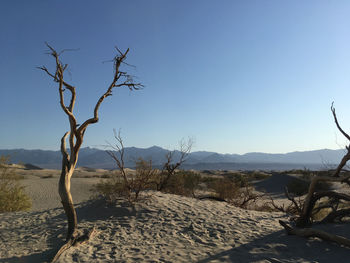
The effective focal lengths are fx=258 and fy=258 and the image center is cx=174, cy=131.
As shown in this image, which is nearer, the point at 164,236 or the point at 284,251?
the point at 284,251

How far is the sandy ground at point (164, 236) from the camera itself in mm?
5449

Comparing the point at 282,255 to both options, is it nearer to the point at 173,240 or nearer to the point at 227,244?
the point at 227,244

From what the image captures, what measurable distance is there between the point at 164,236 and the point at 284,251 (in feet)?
9.32

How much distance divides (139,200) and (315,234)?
5481 millimetres

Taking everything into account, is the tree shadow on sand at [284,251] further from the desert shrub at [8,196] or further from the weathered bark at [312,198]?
the desert shrub at [8,196]

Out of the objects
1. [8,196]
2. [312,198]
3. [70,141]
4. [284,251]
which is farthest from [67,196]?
[8,196]

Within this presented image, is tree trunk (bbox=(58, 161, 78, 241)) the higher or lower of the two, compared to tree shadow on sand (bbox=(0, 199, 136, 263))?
higher

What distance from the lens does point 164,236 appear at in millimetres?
6617

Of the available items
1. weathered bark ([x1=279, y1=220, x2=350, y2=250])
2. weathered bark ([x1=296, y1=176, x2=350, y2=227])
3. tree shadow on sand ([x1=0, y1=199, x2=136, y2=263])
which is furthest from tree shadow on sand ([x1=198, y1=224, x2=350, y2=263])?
tree shadow on sand ([x1=0, y1=199, x2=136, y2=263])

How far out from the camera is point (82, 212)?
865cm

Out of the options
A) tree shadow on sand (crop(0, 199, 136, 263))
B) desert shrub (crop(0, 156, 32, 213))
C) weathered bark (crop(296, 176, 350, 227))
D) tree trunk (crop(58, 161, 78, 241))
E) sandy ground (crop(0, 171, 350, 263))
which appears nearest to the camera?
sandy ground (crop(0, 171, 350, 263))

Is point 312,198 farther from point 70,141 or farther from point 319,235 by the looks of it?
point 70,141

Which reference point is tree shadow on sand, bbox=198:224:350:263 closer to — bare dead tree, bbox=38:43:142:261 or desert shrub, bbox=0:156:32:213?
bare dead tree, bbox=38:43:142:261

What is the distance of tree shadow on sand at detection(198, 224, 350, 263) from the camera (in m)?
5.21
